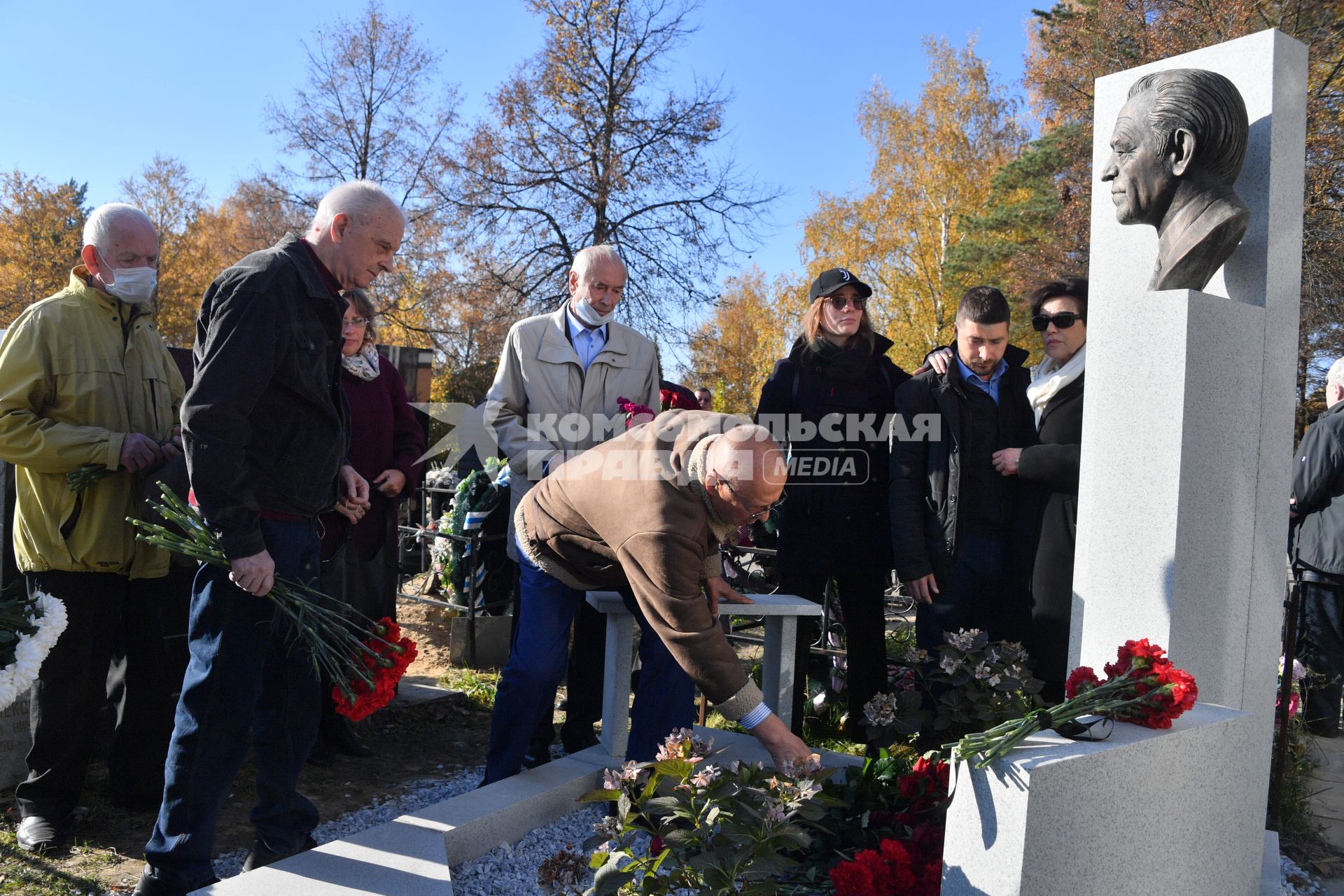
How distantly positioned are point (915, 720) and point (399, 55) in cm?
1838

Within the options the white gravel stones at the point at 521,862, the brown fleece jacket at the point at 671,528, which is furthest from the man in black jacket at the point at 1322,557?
the white gravel stones at the point at 521,862

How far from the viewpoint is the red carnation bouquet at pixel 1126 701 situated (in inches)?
80.0

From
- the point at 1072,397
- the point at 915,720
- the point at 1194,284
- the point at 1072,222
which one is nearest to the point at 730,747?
the point at 915,720

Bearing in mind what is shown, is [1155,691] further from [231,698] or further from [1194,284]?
[231,698]

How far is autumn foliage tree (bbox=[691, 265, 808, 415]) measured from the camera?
21.5 meters

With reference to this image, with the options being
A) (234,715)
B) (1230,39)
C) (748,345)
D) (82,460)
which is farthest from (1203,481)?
(748,345)

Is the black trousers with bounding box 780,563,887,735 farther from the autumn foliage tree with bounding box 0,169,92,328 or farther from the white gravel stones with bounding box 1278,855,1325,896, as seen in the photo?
the autumn foliage tree with bounding box 0,169,92,328

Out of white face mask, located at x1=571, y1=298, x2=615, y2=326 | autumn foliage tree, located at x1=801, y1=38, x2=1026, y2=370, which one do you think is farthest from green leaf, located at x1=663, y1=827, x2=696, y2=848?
autumn foliage tree, located at x1=801, y1=38, x2=1026, y2=370

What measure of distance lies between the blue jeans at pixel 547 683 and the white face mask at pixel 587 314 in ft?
3.95

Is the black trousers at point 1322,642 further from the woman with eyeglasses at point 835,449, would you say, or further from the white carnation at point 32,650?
the white carnation at point 32,650

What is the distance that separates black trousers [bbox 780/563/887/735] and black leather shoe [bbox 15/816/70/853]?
271 cm

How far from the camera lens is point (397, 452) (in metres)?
4.33

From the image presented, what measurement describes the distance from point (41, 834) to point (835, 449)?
10.4 feet

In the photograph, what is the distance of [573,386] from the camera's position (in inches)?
157
